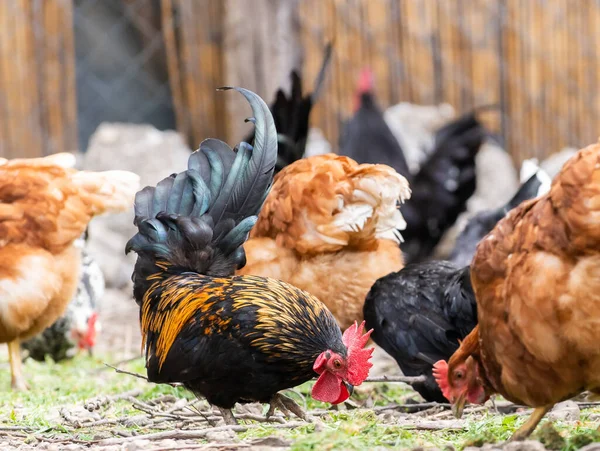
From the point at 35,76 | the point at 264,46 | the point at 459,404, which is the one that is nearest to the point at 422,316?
the point at 459,404

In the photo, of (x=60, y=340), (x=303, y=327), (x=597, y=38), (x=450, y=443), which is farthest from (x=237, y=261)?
(x=597, y=38)

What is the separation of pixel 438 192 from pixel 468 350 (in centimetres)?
438

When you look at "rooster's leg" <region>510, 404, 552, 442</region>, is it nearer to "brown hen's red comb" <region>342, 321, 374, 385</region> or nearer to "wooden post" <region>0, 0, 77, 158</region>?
"brown hen's red comb" <region>342, 321, 374, 385</region>

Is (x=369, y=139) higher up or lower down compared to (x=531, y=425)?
higher up

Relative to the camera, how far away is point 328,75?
916 centimetres

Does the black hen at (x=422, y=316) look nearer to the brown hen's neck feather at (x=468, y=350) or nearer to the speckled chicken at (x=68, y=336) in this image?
the brown hen's neck feather at (x=468, y=350)

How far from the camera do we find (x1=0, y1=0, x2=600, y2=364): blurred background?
8.84 m

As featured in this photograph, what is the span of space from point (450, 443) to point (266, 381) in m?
0.81

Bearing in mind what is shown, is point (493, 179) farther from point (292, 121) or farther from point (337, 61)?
point (292, 121)

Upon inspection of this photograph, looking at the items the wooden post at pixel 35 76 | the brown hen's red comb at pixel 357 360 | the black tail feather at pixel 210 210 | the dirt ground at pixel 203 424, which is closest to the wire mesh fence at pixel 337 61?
the wooden post at pixel 35 76

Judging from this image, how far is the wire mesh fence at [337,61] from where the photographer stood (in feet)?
29.0

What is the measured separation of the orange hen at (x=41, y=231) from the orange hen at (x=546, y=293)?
2.73 meters

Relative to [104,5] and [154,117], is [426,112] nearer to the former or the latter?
[154,117]

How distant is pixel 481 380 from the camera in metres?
3.17
